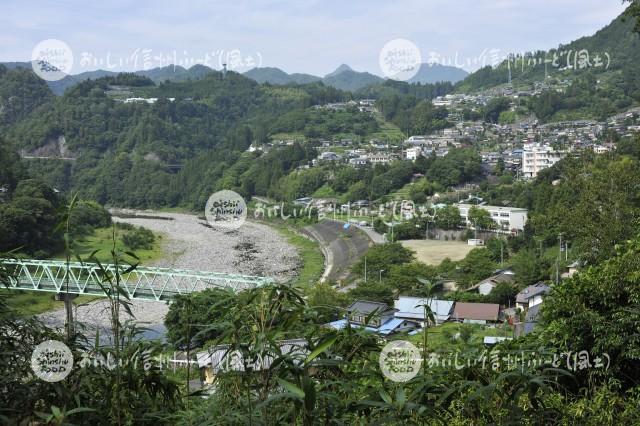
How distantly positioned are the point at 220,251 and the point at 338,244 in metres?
4.59

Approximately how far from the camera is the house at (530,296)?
13.8 metres

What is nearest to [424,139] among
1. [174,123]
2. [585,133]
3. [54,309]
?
[585,133]

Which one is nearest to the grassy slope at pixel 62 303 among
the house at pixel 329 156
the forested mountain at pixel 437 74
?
the house at pixel 329 156

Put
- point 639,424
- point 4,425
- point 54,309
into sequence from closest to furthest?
point 4,425
point 639,424
point 54,309

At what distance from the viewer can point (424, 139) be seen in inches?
1875

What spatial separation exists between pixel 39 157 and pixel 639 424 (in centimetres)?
5678

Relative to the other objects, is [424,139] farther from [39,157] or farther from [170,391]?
[170,391]

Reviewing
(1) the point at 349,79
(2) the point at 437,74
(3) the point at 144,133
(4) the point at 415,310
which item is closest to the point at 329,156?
(3) the point at 144,133

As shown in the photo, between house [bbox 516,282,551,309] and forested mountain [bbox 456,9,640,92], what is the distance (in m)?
38.2

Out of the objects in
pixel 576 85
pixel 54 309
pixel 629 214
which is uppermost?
pixel 576 85

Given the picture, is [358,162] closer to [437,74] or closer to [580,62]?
[580,62]

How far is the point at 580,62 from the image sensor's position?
54.7 meters

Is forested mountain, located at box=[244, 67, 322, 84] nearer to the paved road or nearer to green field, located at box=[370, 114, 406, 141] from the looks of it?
green field, located at box=[370, 114, 406, 141]

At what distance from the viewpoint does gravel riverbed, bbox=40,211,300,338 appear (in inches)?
868
